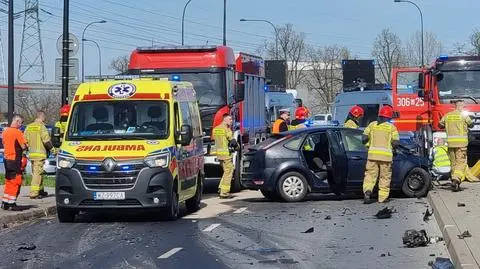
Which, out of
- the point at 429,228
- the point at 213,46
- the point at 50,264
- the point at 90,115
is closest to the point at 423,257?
the point at 429,228

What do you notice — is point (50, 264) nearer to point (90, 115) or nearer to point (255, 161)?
point (90, 115)

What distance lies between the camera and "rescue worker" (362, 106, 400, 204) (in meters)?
14.0

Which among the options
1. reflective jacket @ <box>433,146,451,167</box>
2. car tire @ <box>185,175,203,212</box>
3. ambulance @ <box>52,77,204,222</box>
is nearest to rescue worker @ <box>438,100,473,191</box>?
reflective jacket @ <box>433,146,451,167</box>

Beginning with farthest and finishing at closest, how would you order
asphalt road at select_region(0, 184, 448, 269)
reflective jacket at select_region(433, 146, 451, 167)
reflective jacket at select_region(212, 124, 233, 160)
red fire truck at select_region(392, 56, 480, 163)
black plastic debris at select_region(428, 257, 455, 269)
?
1. red fire truck at select_region(392, 56, 480, 163)
2. reflective jacket at select_region(433, 146, 451, 167)
3. reflective jacket at select_region(212, 124, 233, 160)
4. asphalt road at select_region(0, 184, 448, 269)
5. black plastic debris at select_region(428, 257, 455, 269)

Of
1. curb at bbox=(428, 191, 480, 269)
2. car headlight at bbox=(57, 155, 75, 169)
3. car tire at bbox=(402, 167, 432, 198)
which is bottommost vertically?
curb at bbox=(428, 191, 480, 269)

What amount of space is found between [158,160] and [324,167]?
14.2 feet

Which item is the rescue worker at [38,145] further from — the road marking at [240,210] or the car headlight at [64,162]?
the road marking at [240,210]

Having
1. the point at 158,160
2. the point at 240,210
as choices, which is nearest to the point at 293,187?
the point at 240,210

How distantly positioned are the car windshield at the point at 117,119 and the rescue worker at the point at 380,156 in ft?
13.4

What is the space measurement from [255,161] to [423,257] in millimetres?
6561

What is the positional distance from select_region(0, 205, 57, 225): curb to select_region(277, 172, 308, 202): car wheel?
443cm

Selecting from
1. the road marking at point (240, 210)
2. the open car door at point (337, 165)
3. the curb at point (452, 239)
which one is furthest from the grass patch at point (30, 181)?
the curb at point (452, 239)

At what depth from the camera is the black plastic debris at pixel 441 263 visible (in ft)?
25.7

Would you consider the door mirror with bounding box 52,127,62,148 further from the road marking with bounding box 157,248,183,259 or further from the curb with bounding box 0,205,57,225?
the road marking with bounding box 157,248,183,259
